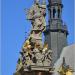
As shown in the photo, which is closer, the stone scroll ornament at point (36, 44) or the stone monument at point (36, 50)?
the stone monument at point (36, 50)

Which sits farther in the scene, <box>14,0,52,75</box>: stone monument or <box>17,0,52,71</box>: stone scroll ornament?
<box>17,0,52,71</box>: stone scroll ornament

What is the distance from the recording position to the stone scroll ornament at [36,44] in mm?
21031

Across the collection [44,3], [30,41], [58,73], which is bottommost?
[58,73]

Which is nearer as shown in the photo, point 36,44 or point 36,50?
point 36,50

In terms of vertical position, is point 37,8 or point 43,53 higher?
point 37,8

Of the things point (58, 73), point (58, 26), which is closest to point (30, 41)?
point (58, 73)

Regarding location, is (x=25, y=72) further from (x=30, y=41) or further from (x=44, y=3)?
(x=44, y=3)

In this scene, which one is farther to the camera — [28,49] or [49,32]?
[49,32]

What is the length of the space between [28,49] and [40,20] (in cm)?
117

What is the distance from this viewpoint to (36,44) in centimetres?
2127

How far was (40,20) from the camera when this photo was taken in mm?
21625

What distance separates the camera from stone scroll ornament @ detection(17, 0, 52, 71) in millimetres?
21031

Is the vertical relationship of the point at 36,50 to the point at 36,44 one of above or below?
below

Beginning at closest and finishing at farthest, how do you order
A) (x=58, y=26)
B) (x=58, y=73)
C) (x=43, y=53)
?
(x=43, y=53), (x=58, y=73), (x=58, y=26)
